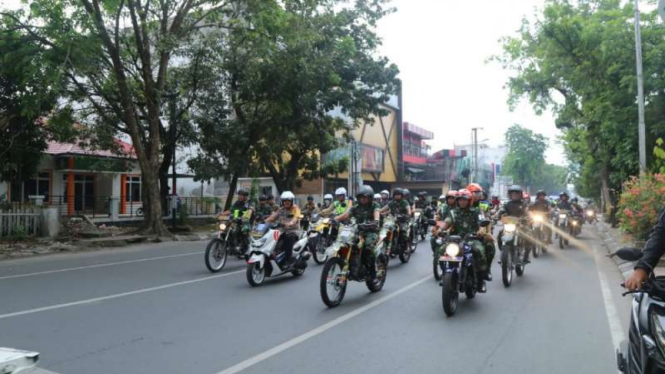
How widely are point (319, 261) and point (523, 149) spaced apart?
59.7 meters

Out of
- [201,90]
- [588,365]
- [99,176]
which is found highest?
[201,90]

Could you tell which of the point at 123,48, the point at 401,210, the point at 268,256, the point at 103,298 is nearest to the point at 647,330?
the point at 268,256

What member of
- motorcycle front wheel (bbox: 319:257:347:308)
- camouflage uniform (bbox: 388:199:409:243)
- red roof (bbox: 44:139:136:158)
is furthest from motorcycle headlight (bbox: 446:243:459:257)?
red roof (bbox: 44:139:136:158)

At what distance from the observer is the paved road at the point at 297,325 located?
500cm

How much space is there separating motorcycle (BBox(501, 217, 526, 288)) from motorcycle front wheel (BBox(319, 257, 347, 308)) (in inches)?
125

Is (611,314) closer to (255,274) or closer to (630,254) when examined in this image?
(630,254)

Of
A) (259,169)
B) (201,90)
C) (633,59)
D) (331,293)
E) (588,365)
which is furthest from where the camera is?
(259,169)

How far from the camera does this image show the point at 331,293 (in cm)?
748

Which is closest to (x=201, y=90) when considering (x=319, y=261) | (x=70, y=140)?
(x=70, y=140)

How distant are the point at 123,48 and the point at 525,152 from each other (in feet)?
184

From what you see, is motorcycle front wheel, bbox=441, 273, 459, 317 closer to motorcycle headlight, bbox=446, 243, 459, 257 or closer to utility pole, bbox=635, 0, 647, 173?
motorcycle headlight, bbox=446, 243, 459, 257

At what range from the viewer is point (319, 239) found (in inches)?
504

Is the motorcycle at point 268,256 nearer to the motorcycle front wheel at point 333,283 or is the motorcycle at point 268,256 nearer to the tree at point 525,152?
the motorcycle front wheel at point 333,283

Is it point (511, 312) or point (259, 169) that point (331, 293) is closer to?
point (511, 312)
